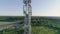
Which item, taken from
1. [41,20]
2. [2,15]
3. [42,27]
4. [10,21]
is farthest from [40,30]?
[2,15]

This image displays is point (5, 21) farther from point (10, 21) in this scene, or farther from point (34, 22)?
point (34, 22)

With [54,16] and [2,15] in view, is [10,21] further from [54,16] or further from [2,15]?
[54,16]

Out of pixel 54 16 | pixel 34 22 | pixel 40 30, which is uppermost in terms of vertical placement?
pixel 54 16

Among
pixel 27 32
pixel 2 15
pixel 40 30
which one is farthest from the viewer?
pixel 40 30

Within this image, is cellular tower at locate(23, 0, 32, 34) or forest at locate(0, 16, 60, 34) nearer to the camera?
cellular tower at locate(23, 0, 32, 34)

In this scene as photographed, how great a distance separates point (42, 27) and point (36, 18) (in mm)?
244

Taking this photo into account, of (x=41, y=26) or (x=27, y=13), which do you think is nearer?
(x=27, y=13)

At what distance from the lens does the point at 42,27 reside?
6.77 feet

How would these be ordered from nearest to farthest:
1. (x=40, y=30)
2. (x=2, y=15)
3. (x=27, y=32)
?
(x=27, y=32) → (x=2, y=15) → (x=40, y=30)

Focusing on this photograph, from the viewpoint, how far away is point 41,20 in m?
2.06

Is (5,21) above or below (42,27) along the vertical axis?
above

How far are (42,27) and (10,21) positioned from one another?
656 millimetres

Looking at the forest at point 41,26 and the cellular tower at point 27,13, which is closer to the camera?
the cellular tower at point 27,13

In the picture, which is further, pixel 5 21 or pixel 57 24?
pixel 57 24
